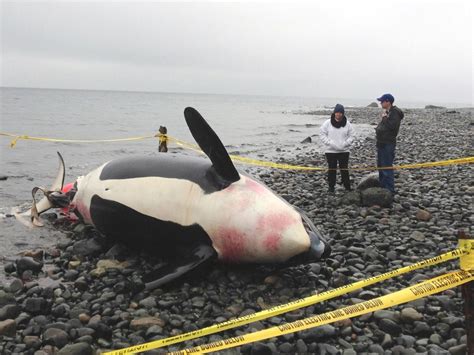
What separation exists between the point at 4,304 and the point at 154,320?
1.87 metres

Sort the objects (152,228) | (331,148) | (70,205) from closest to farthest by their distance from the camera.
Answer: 1. (152,228)
2. (70,205)
3. (331,148)

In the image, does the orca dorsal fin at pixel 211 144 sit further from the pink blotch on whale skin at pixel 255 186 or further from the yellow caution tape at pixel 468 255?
the yellow caution tape at pixel 468 255

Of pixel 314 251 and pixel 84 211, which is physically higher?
pixel 314 251

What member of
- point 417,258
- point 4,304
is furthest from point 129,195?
point 417,258

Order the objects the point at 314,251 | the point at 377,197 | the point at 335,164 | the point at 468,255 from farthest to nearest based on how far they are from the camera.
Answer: the point at 335,164 → the point at 377,197 → the point at 314,251 → the point at 468,255

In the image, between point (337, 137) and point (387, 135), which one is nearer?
point (387, 135)

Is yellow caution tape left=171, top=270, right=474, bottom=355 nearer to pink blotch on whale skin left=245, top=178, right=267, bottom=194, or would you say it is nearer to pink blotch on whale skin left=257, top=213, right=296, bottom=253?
pink blotch on whale skin left=257, top=213, right=296, bottom=253

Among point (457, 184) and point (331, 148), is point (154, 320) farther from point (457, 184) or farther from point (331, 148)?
point (457, 184)

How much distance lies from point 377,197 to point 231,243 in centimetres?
425

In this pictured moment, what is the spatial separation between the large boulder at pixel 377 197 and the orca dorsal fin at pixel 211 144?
395 centimetres

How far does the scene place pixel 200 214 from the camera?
5.55 metres

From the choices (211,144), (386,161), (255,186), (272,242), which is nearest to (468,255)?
(272,242)

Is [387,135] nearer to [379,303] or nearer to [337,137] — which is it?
[337,137]

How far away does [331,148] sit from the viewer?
31.5 ft
